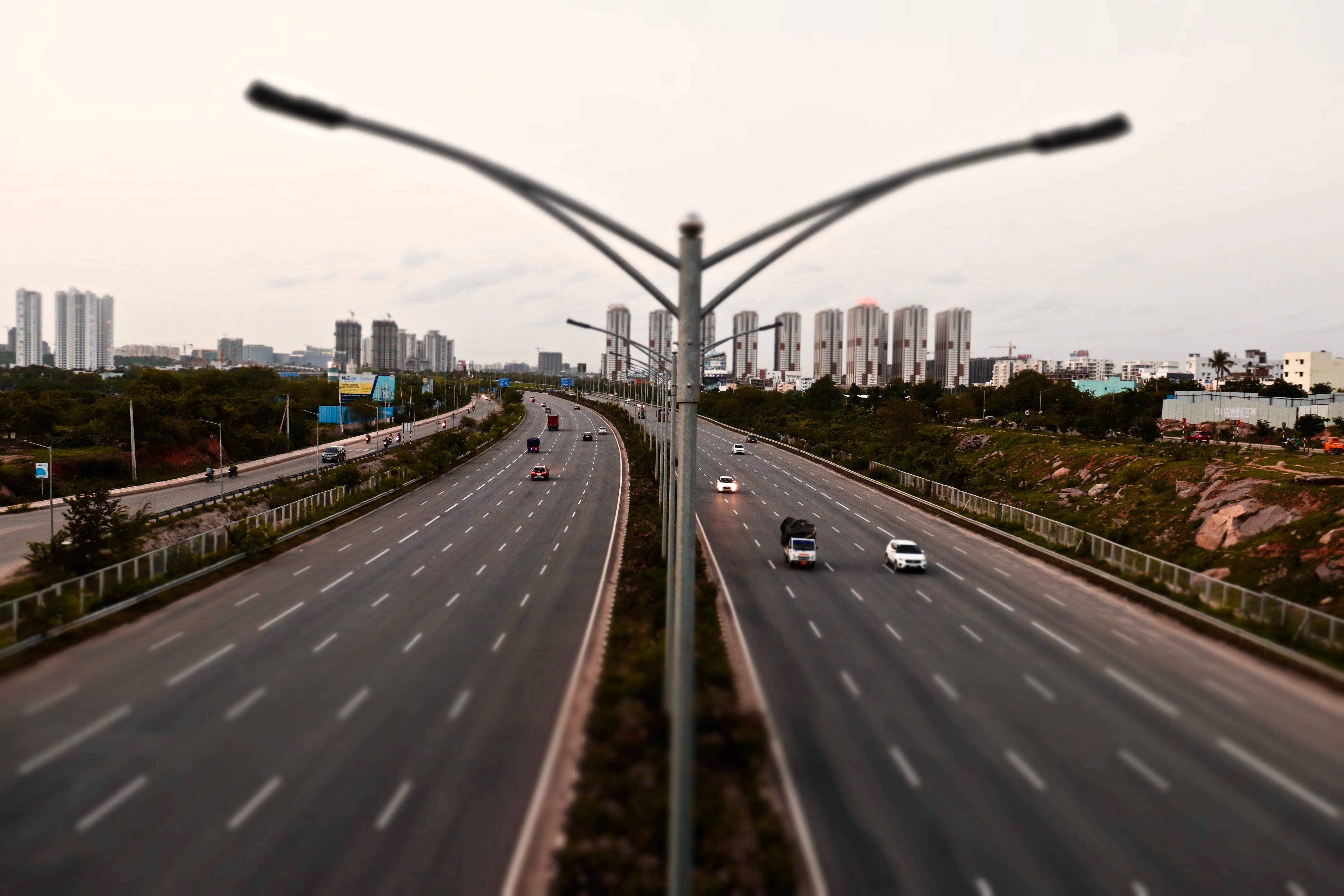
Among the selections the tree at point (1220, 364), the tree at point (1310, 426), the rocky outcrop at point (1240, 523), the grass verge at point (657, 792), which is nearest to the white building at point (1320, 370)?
the tree at point (1220, 364)

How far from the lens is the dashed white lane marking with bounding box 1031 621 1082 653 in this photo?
80.4ft

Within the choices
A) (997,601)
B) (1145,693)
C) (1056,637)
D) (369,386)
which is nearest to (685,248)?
(1145,693)

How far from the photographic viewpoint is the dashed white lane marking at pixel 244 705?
58.5 ft

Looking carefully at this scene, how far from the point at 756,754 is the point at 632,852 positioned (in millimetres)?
4367

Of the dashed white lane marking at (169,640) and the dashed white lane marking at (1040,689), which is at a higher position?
the dashed white lane marking at (1040,689)

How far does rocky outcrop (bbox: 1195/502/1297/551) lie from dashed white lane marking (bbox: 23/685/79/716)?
1882 inches

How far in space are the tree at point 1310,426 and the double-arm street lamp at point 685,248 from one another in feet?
268

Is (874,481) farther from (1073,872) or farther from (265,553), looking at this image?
(1073,872)

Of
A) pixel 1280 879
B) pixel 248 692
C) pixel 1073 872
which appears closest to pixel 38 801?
pixel 248 692

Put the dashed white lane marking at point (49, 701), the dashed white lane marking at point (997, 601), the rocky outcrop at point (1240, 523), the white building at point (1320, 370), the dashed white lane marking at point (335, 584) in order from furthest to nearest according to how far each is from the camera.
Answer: the white building at point (1320, 370) → the rocky outcrop at point (1240, 523) → the dashed white lane marking at point (335, 584) → the dashed white lane marking at point (997, 601) → the dashed white lane marking at point (49, 701)

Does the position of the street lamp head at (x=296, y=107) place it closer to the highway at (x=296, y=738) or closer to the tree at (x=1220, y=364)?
the highway at (x=296, y=738)

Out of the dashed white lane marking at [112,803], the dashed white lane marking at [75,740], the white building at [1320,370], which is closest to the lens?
the dashed white lane marking at [112,803]

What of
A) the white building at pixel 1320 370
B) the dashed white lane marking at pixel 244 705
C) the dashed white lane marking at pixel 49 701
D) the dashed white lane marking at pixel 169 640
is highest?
the white building at pixel 1320 370

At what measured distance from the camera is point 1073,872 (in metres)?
12.0
